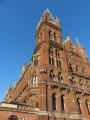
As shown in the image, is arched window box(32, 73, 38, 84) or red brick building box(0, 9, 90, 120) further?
arched window box(32, 73, 38, 84)

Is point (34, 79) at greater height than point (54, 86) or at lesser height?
greater

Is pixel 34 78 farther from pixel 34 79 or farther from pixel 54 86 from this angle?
pixel 54 86

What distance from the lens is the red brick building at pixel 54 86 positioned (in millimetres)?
21469

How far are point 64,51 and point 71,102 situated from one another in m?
13.9

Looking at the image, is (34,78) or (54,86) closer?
(54,86)

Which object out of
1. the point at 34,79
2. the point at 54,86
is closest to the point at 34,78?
the point at 34,79

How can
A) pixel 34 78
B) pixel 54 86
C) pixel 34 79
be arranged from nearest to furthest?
pixel 54 86, pixel 34 79, pixel 34 78

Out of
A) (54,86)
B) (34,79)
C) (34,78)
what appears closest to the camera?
(54,86)

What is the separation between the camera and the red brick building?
21469 millimetres

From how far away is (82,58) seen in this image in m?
39.4

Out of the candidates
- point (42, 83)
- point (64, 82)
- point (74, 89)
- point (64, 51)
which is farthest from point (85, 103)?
point (64, 51)

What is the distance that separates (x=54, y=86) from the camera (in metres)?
26.4

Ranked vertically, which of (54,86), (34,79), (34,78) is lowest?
(54,86)

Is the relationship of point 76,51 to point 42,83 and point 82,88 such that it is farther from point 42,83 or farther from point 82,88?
point 42,83
